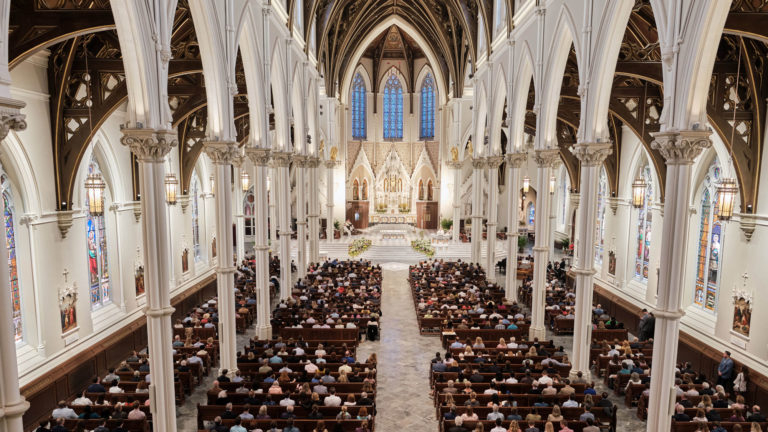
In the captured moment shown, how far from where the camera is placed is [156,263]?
30.2 feet

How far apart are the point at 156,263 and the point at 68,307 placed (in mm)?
Answer: 8298

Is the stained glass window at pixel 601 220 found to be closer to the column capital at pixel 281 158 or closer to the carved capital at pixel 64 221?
the column capital at pixel 281 158

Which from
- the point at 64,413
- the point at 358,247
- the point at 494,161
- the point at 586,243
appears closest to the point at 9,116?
the point at 64,413

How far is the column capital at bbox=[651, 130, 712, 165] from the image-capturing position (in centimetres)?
855

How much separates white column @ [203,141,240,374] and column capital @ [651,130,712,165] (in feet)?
34.2

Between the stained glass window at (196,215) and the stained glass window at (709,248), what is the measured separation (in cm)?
2406

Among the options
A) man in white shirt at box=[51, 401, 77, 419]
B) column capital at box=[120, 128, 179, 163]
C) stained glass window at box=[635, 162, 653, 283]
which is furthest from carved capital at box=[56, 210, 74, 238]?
stained glass window at box=[635, 162, 653, 283]

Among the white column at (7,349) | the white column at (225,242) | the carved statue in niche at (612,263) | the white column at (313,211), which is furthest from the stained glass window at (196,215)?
the carved statue in niche at (612,263)

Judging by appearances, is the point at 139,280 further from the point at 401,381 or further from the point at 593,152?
the point at 593,152

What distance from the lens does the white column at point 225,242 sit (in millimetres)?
12992

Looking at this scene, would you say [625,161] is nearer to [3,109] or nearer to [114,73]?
[114,73]

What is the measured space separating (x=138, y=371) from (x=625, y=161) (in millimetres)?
22459

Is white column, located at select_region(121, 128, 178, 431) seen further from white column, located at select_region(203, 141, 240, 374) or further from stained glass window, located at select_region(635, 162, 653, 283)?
stained glass window, located at select_region(635, 162, 653, 283)

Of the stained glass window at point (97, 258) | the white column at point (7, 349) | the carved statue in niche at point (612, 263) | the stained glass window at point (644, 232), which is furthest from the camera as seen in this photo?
the carved statue in niche at point (612, 263)
